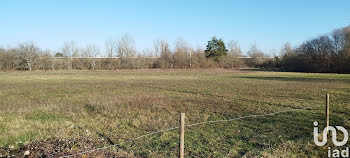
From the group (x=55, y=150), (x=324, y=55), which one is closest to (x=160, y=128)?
(x=55, y=150)

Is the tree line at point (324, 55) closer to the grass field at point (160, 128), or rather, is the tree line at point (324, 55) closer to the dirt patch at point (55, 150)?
the grass field at point (160, 128)

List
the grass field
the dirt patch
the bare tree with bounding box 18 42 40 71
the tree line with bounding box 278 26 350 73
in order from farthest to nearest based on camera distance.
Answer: the bare tree with bounding box 18 42 40 71, the tree line with bounding box 278 26 350 73, the grass field, the dirt patch

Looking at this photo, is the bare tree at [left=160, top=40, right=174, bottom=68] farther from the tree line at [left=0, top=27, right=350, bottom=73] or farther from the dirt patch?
the dirt patch

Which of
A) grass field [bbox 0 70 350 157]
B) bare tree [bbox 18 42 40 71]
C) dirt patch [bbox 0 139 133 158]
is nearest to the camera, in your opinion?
dirt patch [bbox 0 139 133 158]

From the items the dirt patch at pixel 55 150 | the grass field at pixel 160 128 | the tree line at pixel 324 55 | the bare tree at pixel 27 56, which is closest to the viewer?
the dirt patch at pixel 55 150

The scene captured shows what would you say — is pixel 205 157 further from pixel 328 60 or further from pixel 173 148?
pixel 328 60

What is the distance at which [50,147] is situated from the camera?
17.4ft

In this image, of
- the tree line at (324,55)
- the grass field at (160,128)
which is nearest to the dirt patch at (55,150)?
the grass field at (160,128)

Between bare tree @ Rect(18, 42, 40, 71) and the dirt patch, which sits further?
bare tree @ Rect(18, 42, 40, 71)

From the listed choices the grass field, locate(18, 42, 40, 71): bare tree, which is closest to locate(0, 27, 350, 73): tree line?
locate(18, 42, 40, 71): bare tree

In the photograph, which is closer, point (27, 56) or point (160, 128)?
point (160, 128)

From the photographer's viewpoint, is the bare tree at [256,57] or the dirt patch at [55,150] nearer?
the dirt patch at [55,150]

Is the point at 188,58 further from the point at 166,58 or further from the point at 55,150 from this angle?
the point at 55,150

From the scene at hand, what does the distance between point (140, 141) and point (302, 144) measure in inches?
169
